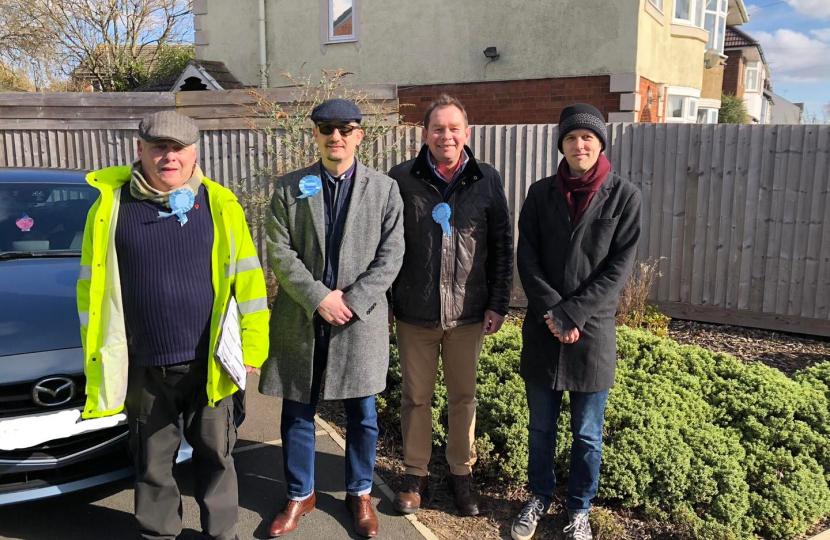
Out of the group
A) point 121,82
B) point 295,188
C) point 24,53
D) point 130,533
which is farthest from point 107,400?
point 24,53

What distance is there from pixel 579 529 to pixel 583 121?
1.94m

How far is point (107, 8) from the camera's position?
787 inches

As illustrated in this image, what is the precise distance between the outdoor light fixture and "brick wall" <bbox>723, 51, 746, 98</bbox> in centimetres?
2762

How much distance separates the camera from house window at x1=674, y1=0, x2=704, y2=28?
1317cm

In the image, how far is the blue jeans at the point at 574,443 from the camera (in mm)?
3191

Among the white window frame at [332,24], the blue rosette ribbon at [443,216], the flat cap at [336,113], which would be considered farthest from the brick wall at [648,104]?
the flat cap at [336,113]

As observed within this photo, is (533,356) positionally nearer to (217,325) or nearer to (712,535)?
(712,535)

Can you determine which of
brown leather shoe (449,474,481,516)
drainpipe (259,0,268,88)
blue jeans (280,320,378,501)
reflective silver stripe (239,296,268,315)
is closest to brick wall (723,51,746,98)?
drainpipe (259,0,268,88)

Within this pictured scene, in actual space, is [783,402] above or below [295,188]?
below

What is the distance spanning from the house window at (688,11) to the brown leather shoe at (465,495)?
12157 mm

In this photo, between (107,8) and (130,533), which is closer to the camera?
(130,533)

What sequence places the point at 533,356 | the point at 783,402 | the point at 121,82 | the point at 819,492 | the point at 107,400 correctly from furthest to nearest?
the point at 121,82 < the point at 783,402 < the point at 819,492 < the point at 533,356 < the point at 107,400

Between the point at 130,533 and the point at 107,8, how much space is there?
67.7 feet

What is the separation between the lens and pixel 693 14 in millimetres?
13617
